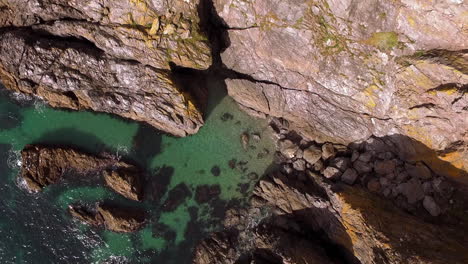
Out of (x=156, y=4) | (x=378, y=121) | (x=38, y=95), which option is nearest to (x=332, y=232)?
(x=378, y=121)

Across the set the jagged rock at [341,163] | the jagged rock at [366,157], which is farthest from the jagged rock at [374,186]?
the jagged rock at [341,163]

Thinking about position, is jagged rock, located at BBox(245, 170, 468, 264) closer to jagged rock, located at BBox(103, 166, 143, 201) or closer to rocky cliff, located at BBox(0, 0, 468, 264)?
rocky cliff, located at BBox(0, 0, 468, 264)

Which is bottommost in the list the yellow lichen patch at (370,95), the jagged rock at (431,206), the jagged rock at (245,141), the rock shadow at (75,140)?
the rock shadow at (75,140)

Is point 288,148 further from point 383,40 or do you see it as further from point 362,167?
point 383,40

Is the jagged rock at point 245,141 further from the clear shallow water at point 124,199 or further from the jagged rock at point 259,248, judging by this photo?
the jagged rock at point 259,248

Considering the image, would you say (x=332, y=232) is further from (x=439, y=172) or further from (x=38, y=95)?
(x=38, y=95)

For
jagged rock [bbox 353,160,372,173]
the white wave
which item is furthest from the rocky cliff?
the white wave

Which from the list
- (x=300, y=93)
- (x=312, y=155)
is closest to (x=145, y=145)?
(x=300, y=93)
